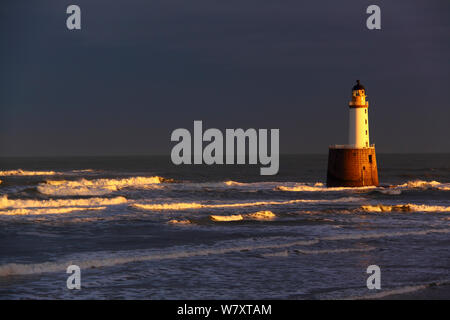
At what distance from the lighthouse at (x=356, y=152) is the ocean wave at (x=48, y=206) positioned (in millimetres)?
19845

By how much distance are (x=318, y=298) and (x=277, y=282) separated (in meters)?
1.83

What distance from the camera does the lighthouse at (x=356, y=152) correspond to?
4897 centimetres

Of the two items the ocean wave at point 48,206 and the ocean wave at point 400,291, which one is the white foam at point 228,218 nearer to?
the ocean wave at point 48,206

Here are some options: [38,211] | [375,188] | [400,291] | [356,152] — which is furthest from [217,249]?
[375,188]

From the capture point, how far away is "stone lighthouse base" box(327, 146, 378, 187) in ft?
160

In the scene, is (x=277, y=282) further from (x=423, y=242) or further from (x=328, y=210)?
(x=328, y=210)

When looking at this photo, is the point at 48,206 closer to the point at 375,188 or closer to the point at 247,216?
the point at 247,216

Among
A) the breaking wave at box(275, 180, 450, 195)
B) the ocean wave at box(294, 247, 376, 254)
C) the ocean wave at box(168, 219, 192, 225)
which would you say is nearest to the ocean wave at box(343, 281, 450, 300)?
the ocean wave at box(294, 247, 376, 254)

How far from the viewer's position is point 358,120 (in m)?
49.5

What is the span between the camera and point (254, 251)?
19609 mm

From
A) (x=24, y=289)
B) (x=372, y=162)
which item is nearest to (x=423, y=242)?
(x=24, y=289)

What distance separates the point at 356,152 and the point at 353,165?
1240 mm

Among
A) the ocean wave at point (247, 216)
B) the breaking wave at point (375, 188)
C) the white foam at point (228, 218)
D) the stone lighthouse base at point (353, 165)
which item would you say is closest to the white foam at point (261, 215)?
the ocean wave at point (247, 216)

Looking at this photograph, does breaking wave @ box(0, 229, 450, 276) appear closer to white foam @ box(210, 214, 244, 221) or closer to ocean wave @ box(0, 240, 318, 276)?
ocean wave @ box(0, 240, 318, 276)
